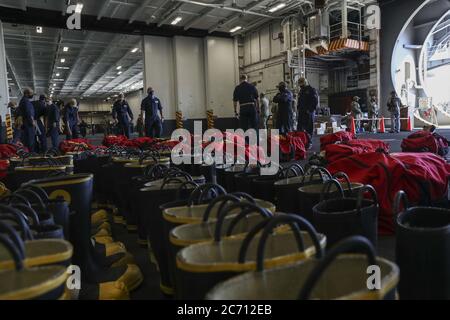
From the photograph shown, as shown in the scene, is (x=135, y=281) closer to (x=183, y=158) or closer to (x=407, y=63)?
(x=183, y=158)

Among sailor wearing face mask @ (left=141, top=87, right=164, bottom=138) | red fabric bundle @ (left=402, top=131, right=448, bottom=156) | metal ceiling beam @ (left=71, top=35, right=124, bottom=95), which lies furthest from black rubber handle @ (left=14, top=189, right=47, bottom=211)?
metal ceiling beam @ (left=71, top=35, right=124, bottom=95)

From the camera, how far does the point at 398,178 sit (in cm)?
285

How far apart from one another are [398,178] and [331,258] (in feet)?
7.60

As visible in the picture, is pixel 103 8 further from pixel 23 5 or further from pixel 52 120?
pixel 52 120

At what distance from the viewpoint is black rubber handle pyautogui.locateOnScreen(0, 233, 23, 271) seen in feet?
3.26

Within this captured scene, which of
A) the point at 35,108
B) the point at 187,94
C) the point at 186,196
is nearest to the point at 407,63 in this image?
the point at 187,94

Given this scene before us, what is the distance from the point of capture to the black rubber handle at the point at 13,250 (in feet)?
3.26

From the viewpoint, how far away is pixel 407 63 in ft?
52.6

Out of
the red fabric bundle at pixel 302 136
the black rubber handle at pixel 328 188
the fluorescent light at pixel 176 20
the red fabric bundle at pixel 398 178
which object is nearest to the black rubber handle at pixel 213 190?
the black rubber handle at pixel 328 188

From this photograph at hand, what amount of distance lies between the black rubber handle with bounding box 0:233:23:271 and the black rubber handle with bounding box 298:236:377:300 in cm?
81

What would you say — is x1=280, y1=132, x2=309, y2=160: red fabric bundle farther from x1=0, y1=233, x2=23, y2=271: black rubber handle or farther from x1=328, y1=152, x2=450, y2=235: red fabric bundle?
x1=0, y1=233, x2=23, y2=271: black rubber handle

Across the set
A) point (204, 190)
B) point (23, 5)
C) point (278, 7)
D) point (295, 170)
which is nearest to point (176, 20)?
point (278, 7)

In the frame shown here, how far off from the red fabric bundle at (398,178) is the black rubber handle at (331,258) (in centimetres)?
202
